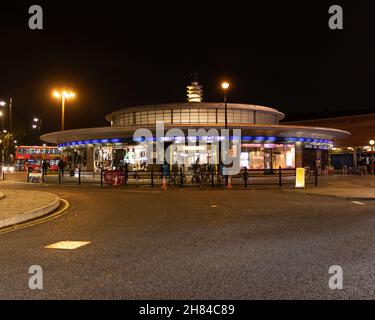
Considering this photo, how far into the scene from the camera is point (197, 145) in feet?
151

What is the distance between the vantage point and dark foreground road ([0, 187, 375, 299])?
5820 mm

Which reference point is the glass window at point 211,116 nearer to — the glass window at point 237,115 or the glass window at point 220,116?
the glass window at point 220,116

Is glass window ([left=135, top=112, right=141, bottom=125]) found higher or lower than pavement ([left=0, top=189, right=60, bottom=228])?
higher

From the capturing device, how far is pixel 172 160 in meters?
47.0

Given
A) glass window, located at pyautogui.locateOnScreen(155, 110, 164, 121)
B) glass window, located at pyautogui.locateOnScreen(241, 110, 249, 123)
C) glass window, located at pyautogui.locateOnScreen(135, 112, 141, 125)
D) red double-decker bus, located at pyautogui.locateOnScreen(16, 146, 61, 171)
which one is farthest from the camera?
red double-decker bus, located at pyautogui.locateOnScreen(16, 146, 61, 171)

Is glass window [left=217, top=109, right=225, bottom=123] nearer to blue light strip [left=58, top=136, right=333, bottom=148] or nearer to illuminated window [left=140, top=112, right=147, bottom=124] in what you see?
blue light strip [left=58, top=136, right=333, bottom=148]

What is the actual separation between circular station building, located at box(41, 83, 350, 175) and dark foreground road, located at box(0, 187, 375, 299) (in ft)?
98.4

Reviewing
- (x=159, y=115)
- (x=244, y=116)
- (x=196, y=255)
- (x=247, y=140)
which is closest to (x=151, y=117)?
(x=159, y=115)

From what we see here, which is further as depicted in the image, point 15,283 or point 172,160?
point 172,160

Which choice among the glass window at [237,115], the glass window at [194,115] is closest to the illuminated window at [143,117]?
the glass window at [194,115]

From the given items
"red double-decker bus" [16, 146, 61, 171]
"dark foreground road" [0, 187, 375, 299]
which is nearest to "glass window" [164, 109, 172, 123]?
"red double-decker bus" [16, 146, 61, 171]
